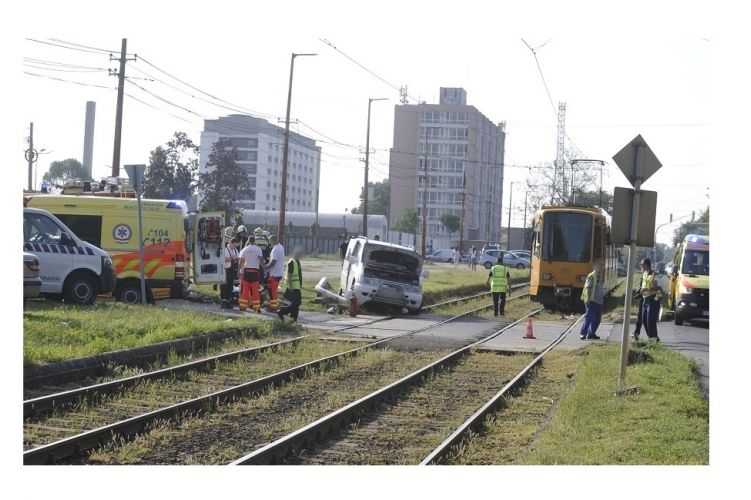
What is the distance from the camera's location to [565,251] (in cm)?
3069

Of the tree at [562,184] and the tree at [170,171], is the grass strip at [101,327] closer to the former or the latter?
the tree at [562,184]

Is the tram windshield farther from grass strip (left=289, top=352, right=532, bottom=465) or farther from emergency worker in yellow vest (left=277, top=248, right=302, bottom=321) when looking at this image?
grass strip (left=289, top=352, right=532, bottom=465)

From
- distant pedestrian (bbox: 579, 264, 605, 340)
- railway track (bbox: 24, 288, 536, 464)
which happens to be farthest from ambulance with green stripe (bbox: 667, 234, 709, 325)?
railway track (bbox: 24, 288, 536, 464)

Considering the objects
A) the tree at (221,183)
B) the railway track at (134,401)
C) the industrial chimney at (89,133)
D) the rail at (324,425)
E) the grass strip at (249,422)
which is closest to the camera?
the rail at (324,425)

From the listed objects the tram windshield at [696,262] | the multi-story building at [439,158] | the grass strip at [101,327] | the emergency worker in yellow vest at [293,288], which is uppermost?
the multi-story building at [439,158]

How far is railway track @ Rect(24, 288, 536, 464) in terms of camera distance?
29.8 ft

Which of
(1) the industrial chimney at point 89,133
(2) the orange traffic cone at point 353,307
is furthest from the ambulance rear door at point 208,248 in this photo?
(1) the industrial chimney at point 89,133

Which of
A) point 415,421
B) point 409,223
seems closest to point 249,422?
point 415,421

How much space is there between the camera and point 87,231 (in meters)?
23.0

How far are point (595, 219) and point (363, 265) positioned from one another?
8.23 m

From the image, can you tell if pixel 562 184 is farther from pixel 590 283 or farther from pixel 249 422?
pixel 249 422

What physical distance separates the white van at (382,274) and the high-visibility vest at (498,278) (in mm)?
1931

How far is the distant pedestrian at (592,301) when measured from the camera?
2033cm

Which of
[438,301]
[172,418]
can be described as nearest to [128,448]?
[172,418]
